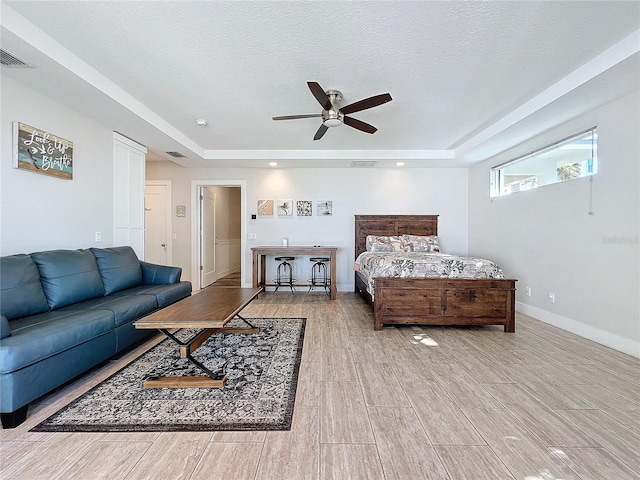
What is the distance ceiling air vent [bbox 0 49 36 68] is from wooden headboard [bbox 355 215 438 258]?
4.82 metres

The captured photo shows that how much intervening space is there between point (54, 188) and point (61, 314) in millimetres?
1585

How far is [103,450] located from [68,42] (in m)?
2.92

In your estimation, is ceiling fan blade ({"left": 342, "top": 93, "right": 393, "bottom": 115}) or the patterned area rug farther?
ceiling fan blade ({"left": 342, "top": 93, "right": 393, "bottom": 115})

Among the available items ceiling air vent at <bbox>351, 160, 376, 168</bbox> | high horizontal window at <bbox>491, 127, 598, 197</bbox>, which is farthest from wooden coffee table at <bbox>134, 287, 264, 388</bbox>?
high horizontal window at <bbox>491, 127, 598, 197</bbox>

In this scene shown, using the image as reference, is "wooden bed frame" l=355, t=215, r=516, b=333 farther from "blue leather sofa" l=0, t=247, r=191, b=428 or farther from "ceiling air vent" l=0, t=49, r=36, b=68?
"ceiling air vent" l=0, t=49, r=36, b=68

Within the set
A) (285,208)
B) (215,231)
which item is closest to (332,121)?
(285,208)

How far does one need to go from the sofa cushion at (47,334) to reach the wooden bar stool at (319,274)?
3793 millimetres

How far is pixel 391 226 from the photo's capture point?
580 cm

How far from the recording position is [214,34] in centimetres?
217

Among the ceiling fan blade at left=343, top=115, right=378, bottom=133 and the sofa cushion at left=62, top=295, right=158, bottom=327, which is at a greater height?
the ceiling fan blade at left=343, top=115, right=378, bottom=133

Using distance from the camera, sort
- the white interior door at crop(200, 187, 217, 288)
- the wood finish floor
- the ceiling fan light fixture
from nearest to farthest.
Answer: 1. the wood finish floor
2. the ceiling fan light fixture
3. the white interior door at crop(200, 187, 217, 288)

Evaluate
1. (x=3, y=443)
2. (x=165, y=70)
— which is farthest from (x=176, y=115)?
(x=3, y=443)

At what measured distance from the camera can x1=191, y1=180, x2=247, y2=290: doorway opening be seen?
5984mm

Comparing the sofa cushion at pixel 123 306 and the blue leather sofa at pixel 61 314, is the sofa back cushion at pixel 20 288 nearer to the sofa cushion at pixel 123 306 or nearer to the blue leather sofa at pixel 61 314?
the blue leather sofa at pixel 61 314
